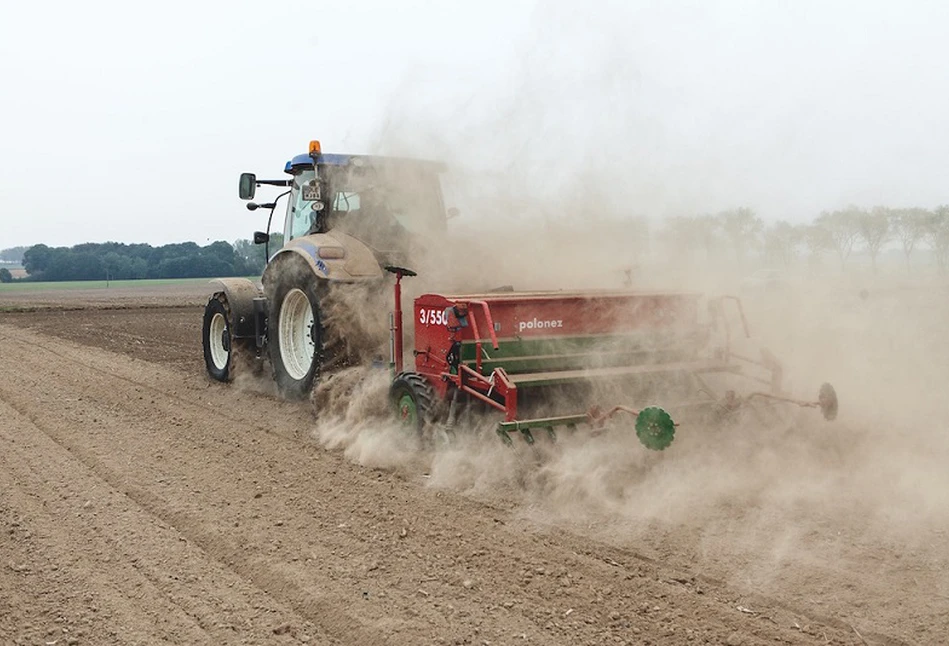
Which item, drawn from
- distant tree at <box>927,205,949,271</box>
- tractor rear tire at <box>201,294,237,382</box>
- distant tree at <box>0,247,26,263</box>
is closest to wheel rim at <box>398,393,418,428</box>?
tractor rear tire at <box>201,294,237,382</box>

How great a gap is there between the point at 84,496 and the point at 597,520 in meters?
3.16

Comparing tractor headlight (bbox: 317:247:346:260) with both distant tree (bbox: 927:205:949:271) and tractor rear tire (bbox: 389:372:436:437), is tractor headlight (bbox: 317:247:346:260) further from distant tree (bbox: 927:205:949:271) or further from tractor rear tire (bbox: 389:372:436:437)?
distant tree (bbox: 927:205:949:271)

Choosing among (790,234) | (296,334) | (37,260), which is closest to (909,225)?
(790,234)

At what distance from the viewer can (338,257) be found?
736 cm

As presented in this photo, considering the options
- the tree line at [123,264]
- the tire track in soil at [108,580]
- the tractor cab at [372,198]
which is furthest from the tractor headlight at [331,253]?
the tree line at [123,264]

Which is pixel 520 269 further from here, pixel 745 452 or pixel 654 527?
pixel 654 527

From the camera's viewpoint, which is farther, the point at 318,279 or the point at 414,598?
the point at 318,279

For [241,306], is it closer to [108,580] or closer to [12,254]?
[108,580]

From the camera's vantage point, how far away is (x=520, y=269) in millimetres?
7793

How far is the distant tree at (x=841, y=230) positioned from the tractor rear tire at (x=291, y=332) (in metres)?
5.15

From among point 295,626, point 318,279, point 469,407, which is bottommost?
point 295,626

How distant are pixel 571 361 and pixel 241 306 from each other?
465cm

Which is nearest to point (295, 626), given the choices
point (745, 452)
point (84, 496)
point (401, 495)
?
point (401, 495)

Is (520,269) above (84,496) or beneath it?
above
